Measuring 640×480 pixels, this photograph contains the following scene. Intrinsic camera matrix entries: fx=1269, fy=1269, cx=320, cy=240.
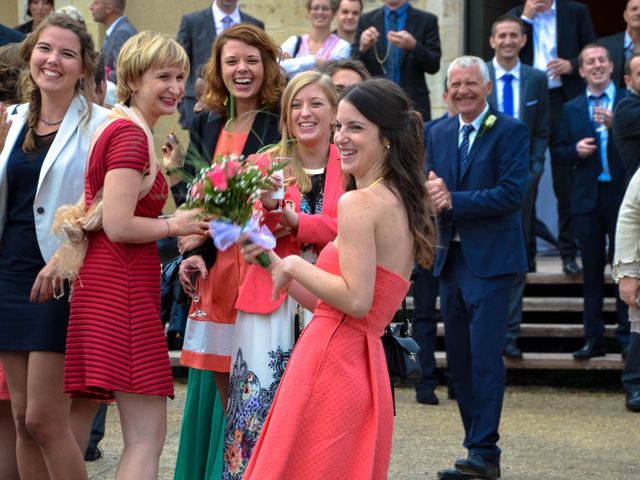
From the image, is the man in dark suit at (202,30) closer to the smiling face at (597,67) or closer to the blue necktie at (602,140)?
the smiling face at (597,67)

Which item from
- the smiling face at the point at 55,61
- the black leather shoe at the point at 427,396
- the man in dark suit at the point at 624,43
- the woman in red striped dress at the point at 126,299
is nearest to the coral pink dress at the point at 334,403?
the woman in red striped dress at the point at 126,299

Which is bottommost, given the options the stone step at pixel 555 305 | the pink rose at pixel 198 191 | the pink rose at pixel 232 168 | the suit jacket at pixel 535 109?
the stone step at pixel 555 305

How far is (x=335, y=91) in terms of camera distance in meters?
5.82

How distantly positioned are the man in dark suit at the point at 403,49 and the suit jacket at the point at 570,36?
897mm

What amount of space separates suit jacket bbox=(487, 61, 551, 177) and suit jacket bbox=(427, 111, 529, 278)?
2.82 meters

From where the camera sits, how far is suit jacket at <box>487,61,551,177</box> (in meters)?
10.1

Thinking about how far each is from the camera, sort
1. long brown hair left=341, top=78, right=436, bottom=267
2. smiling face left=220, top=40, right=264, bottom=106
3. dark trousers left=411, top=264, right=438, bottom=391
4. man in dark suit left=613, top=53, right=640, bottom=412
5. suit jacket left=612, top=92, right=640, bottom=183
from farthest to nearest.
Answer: dark trousers left=411, top=264, right=438, bottom=391, suit jacket left=612, top=92, right=640, bottom=183, man in dark suit left=613, top=53, right=640, bottom=412, smiling face left=220, top=40, right=264, bottom=106, long brown hair left=341, top=78, right=436, bottom=267

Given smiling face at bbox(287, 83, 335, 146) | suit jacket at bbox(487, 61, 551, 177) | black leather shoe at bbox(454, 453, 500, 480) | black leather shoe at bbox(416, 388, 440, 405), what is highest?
suit jacket at bbox(487, 61, 551, 177)

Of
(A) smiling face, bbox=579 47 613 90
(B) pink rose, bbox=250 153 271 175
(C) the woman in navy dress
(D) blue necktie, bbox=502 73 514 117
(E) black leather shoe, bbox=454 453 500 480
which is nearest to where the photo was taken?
(C) the woman in navy dress

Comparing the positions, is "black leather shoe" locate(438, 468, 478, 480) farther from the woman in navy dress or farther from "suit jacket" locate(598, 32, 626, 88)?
"suit jacket" locate(598, 32, 626, 88)

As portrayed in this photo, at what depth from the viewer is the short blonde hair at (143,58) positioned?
5.27 m

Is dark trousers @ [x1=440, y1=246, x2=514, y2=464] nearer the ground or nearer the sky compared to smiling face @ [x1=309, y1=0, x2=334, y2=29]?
nearer the ground

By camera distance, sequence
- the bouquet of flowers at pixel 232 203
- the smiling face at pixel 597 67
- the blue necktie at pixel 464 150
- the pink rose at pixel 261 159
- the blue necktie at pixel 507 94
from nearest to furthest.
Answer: the bouquet of flowers at pixel 232 203 → the pink rose at pixel 261 159 → the blue necktie at pixel 464 150 → the smiling face at pixel 597 67 → the blue necktie at pixel 507 94

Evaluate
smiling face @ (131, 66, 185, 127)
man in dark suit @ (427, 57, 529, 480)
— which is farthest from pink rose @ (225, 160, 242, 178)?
man in dark suit @ (427, 57, 529, 480)
